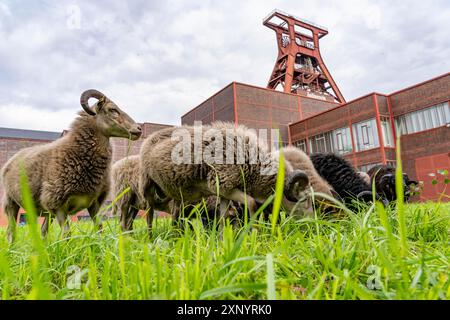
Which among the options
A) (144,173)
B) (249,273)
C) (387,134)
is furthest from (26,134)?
(249,273)

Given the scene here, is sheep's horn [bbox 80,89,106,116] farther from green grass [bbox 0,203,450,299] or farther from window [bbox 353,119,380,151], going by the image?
window [bbox 353,119,380,151]

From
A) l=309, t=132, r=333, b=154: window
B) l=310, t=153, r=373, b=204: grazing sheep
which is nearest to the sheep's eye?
l=310, t=153, r=373, b=204: grazing sheep

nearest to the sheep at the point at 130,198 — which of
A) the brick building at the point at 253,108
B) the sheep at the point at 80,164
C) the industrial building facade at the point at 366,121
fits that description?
the sheep at the point at 80,164

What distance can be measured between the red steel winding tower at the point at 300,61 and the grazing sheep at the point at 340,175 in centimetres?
3459

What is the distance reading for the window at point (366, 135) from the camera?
21.3m

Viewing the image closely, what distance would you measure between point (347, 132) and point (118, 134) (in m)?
22.0

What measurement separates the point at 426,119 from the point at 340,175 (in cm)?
1821

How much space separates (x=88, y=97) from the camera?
3.96 m

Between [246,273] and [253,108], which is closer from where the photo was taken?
[246,273]

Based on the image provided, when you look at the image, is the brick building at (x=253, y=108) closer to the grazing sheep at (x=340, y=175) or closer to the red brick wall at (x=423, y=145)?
the red brick wall at (x=423, y=145)

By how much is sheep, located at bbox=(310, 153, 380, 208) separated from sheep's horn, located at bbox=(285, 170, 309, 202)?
1.81 m

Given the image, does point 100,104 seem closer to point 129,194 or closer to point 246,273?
point 129,194

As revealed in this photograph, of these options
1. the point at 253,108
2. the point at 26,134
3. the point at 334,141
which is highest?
the point at 26,134
